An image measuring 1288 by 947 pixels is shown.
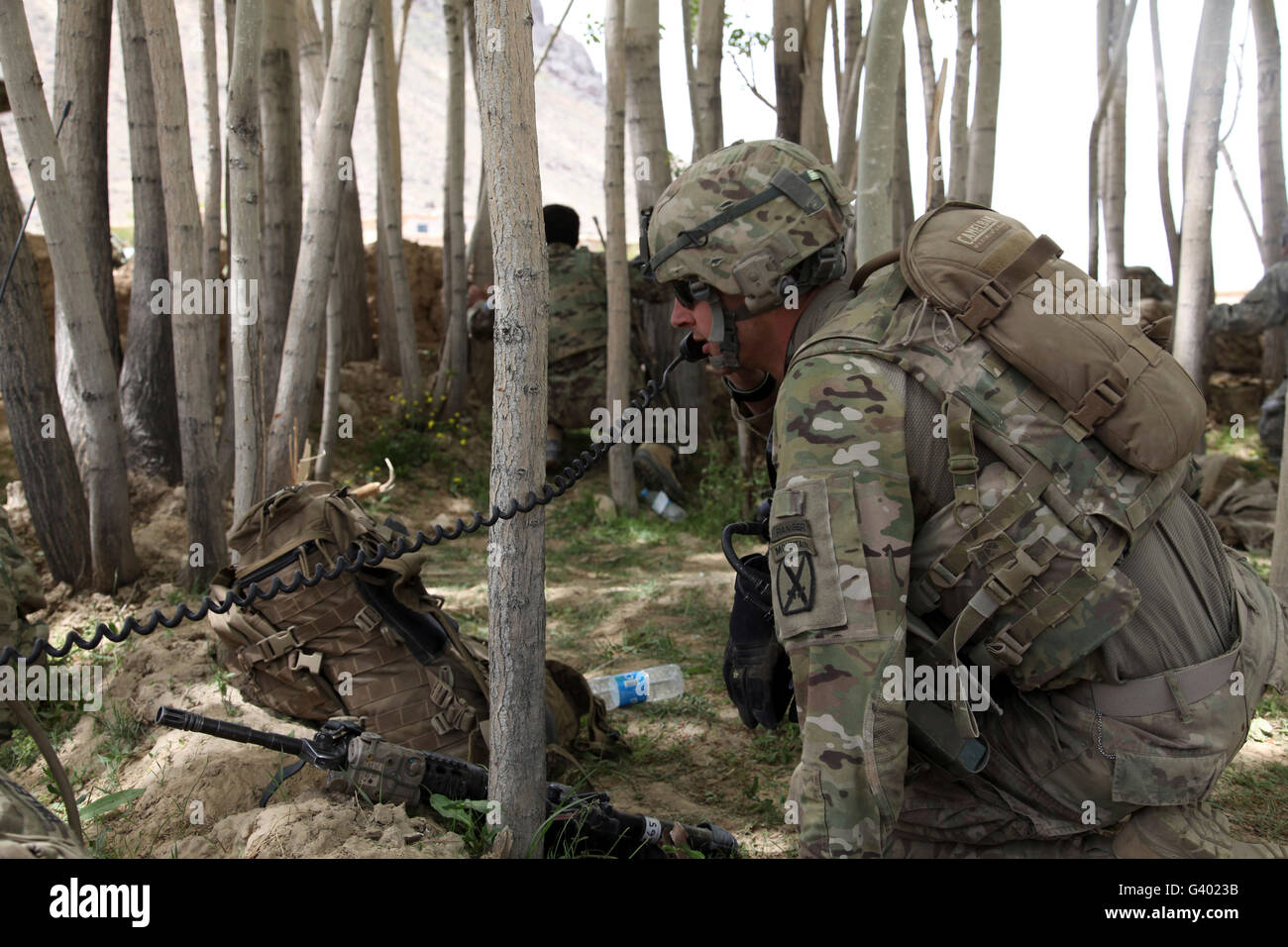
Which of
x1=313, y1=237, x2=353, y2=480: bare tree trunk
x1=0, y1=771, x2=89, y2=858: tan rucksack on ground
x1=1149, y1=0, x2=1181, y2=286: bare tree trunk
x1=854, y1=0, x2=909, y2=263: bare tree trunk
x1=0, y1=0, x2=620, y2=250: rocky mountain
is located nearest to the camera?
x1=0, y1=771, x2=89, y2=858: tan rucksack on ground

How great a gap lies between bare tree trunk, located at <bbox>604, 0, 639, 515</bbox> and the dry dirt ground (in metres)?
1.13

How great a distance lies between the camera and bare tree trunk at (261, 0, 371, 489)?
13.9 feet

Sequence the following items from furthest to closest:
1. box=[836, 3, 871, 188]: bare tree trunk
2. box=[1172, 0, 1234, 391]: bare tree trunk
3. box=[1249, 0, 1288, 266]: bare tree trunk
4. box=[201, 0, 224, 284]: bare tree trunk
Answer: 1. box=[1249, 0, 1288, 266]: bare tree trunk
2. box=[836, 3, 871, 188]: bare tree trunk
3. box=[201, 0, 224, 284]: bare tree trunk
4. box=[1172, 0, 1234, 391]: bare tree trunk

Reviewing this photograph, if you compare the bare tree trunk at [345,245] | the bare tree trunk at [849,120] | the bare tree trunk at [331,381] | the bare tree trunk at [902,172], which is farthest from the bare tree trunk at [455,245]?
the bare tree trunk at [902,172]

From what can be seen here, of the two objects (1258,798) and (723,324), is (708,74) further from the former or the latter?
(1258,798)

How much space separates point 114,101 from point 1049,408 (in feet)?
141

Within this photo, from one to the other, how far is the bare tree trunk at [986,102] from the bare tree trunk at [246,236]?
387 centimetres

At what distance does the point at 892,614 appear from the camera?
1.74 m

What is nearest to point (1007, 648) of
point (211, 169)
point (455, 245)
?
point (211, 169)
